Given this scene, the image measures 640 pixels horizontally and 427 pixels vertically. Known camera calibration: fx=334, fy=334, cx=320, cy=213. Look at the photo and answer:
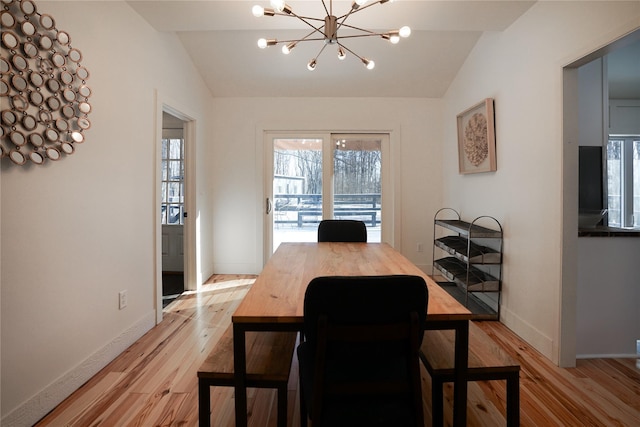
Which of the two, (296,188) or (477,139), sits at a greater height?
(477,139)

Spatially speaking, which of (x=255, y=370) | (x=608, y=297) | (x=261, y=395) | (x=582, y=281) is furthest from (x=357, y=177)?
(x=255, y=370)

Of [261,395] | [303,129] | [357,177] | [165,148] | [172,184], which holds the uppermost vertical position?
[303,129]

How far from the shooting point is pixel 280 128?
14.1ft

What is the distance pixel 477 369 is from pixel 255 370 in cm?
89

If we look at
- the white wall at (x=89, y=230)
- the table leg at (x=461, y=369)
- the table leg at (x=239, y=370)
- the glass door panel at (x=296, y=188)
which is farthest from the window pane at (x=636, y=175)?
the white wall at (x=89, y=230)

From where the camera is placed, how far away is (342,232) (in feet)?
9.27

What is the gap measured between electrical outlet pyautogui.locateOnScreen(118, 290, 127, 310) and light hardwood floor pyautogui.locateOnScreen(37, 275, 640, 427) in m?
0.33

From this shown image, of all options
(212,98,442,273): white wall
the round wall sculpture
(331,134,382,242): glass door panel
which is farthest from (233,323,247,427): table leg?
(331,134,382,242): glass door panel

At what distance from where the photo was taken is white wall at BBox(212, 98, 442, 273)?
429 cm

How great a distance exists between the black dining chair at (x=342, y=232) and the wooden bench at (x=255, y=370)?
134cm

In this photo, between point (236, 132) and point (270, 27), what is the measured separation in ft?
5.85

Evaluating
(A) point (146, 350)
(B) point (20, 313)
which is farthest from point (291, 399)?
(B) point (20, 313)

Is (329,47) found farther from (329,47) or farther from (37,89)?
(37,89)

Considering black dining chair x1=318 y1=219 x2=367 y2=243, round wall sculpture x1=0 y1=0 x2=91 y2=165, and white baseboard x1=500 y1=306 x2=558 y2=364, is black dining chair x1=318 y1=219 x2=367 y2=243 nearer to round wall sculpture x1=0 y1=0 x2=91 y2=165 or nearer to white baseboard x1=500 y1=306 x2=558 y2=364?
white baseboard x1=500 y1=306 x2=558 y2=364
